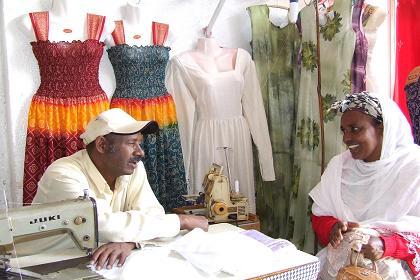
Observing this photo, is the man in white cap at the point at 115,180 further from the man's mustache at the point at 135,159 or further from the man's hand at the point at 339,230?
the man's hand at the point at 339,230

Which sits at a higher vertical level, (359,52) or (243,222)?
(359,52)

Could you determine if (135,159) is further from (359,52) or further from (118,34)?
(359,52)

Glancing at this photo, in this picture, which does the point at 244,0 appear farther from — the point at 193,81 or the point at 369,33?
the point at 369,33

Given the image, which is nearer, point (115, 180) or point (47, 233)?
point (47, 233)

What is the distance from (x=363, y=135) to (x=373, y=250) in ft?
1.89

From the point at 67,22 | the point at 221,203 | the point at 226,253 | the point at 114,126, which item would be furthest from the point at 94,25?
the point at 226,253

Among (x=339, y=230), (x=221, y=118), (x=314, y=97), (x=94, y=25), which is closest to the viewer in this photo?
(x=339, y=230)

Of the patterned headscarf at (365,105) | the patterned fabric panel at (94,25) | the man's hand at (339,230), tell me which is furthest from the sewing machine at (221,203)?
the patterned fabric panel at (94,25)

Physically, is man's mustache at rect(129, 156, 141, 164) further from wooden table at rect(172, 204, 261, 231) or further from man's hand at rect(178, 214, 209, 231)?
wooden table at rect(172, 204, 261, 231)

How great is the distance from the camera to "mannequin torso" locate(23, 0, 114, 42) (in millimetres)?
2771

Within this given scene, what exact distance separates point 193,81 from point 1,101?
121cm

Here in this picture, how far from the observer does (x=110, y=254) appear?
1.67 meters

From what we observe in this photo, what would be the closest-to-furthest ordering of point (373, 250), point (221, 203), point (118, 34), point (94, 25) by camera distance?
point (373, 250) < point (221, 203) < point (94, 25) < point (118, 34)

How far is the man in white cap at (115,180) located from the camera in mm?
1889
